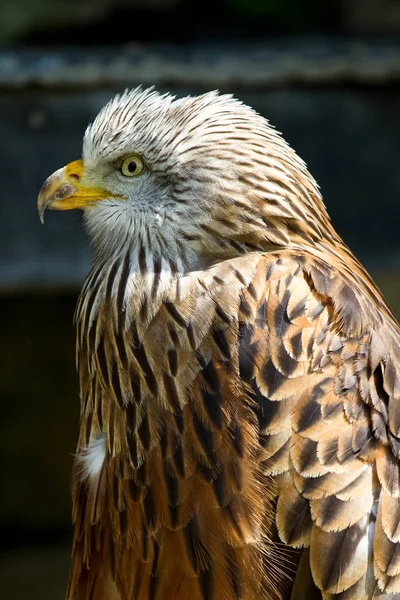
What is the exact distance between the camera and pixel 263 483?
3236mm

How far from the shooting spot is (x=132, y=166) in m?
3.53

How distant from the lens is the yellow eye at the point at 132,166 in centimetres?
351

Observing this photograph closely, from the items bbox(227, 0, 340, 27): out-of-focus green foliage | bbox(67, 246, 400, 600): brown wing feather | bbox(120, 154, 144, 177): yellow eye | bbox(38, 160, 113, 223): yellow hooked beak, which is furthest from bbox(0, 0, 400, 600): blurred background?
bbox(67, 246, 400, 600): brown wing feather

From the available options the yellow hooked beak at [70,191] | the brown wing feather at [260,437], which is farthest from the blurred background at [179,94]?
the brown wing feather at [260,437]

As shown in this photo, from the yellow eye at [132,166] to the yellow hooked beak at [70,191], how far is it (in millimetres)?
93

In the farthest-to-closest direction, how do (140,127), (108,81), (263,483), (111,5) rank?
(111,5) < (108,81) < (140,127) < (263,483)

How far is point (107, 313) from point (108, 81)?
2470mm

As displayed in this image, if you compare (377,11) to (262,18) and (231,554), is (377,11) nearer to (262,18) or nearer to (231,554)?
(262,18)

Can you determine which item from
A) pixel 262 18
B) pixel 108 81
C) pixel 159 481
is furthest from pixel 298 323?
pixel 262 18

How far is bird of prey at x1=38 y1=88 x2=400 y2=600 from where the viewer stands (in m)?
3.22

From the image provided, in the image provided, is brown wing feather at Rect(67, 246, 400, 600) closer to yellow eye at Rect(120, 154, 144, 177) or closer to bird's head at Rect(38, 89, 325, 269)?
bird's head at Rect(38, 89, 325, 269)

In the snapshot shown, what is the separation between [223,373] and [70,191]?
772 mm

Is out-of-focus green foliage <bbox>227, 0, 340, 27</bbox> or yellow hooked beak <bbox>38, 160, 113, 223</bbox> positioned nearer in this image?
yellow hooked beak <bbox>38, 160, 113, 223</bbox>

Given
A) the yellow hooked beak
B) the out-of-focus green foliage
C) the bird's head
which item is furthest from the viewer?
the out-of-focus green foliage
